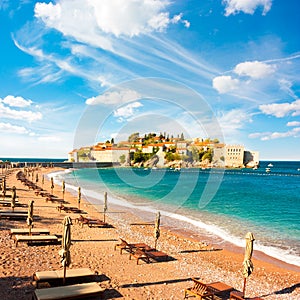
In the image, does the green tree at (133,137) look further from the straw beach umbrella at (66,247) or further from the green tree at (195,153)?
the straw beach umbrella at (66,247)

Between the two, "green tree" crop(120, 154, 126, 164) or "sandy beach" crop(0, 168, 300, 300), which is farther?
"green tree" crop(120, 154, 126, 164)

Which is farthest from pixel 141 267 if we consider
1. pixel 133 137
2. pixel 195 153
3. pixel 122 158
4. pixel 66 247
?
pixel 133 137

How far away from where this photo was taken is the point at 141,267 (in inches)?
440

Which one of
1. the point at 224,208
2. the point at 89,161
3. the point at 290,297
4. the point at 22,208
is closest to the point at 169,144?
the point at 89,161

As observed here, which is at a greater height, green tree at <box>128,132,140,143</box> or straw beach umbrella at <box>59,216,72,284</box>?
green tree at <box>128,132,140,143</box>

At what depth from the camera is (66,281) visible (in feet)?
27.8

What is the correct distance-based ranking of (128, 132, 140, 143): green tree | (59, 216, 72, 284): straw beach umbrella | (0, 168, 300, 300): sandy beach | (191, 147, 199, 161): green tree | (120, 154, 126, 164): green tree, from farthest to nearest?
1. (128, 132, 140, 143): green tree
2. (191, 147, 199, 161): green tree
3. (120, 154, 126, 164): green tree
4. (0, 168, 300, 300): sandy beach
5. (59, 216, 72, 284): straw beach umbrella

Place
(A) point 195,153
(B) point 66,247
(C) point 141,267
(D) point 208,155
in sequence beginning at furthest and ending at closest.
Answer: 1. (D) point 208,155
2. (A) point 195,153
3. (C) point 141,267
4. (B) point 66,247

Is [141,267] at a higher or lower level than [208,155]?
lower

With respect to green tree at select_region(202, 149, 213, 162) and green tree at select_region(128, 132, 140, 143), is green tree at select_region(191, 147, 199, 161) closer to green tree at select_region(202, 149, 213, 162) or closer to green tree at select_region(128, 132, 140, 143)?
green tree at select_region(202, 149, 213, 162)

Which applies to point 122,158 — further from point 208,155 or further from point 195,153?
point 208,155

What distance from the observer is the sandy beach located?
29.2 feet

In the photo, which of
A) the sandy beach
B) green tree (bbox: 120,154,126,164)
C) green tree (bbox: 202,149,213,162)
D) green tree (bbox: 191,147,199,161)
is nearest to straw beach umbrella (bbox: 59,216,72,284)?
the sandy beach

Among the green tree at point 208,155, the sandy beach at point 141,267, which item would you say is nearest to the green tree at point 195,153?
the green tree at point 208,155
